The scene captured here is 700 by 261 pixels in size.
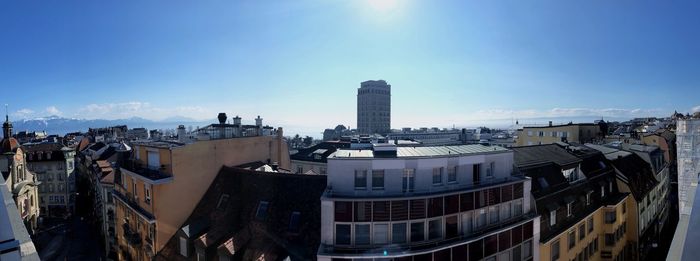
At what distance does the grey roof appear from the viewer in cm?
2286

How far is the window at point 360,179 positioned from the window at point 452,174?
556cm

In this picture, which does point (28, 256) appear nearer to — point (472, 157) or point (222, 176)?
point (472, 157)

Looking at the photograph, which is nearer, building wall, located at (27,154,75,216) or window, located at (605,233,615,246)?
window, located at (605,233,615,246)

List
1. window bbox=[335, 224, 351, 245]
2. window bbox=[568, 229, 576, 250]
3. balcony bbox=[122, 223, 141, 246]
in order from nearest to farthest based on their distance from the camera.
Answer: window bbox=[335, 224, 351, 245] < balcony bbox=[122, 223, 141, 246] < window bbox=[568, 229, 576, 250]

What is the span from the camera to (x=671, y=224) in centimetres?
5716

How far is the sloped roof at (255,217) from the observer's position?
22.9m

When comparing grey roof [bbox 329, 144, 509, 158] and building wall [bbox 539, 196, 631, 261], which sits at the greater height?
grey roof [bbox 329, 144, 509, 158]

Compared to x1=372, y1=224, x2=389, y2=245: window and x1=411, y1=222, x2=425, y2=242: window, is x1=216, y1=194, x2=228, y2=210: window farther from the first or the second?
x1=411, y1=222, x2=425, y2=242: window

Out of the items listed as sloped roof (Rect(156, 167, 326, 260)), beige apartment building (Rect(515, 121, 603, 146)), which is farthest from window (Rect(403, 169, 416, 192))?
beige apartment building (Rect(515, 121, 603, 146))

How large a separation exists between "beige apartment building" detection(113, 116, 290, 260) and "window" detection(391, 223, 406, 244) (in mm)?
15910

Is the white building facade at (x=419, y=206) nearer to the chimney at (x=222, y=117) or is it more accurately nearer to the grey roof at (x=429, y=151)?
the grey roof at (x=429, y=151)

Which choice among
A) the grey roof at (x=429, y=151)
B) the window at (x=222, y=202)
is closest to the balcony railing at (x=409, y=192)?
the grey roof at (x=429, y=151)

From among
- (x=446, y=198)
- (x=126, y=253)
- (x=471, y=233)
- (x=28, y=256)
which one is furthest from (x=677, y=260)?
(x=126, y=253)

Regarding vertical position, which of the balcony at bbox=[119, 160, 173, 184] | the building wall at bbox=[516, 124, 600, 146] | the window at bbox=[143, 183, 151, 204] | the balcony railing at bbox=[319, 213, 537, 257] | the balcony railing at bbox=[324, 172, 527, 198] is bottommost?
the balcony railing at bbox=[319, 213, 537, 257]
